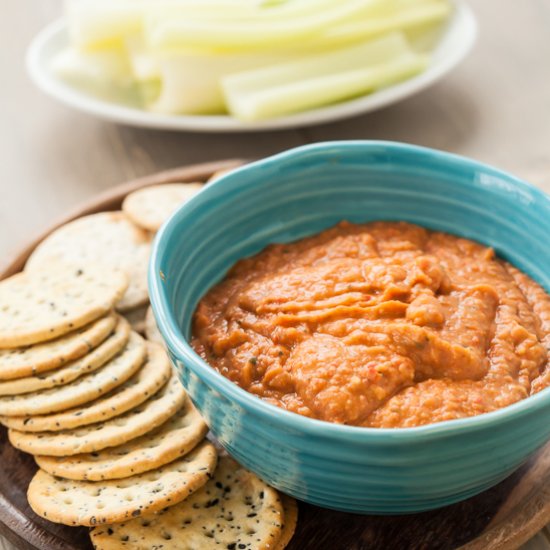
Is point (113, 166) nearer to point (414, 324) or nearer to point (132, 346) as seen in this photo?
point (132, 346)

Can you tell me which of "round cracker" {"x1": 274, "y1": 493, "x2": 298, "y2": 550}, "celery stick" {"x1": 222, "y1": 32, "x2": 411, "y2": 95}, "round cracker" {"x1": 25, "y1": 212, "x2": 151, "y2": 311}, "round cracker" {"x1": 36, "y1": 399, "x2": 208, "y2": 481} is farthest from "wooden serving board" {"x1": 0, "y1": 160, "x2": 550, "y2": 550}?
"celery stick" {"x1": 222, "y1": 32, "x2": 411, "y2": 95}

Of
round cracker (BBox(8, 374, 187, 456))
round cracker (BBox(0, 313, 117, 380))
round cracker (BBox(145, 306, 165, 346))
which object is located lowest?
round cracker (BBox(145, 306, 165, 346))

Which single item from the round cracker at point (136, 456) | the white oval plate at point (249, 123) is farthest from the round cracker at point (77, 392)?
the white oval plate at point (249, 123)

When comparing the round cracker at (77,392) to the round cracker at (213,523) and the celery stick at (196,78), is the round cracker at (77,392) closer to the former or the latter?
the round cracker at (213,523)

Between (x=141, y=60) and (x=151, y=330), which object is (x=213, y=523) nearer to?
(x=151, y=330)

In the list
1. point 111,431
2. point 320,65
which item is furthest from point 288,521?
point 320,65

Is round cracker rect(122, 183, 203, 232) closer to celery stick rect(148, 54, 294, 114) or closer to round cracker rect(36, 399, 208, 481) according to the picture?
celery stick rect(148, 54, 294, 114)
